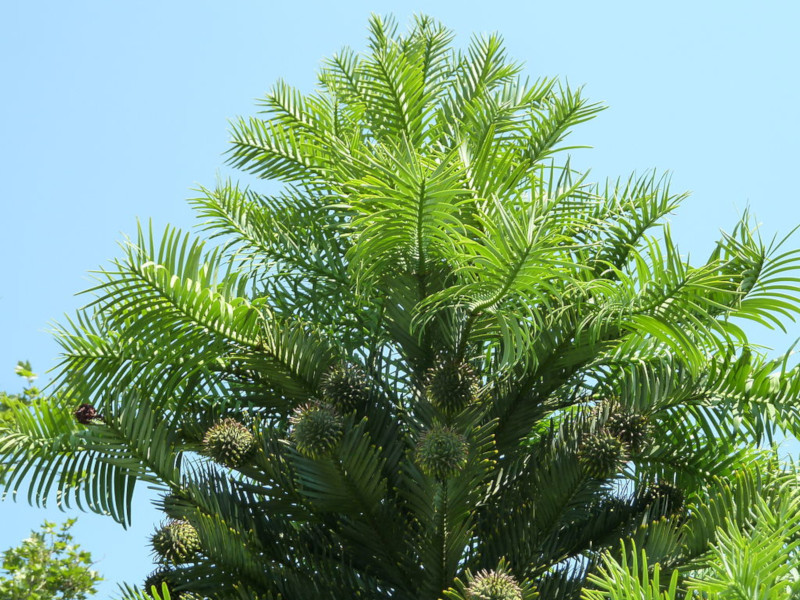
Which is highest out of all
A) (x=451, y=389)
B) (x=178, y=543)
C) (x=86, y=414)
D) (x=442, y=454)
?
(x=86, y=414)

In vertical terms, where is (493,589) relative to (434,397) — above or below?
below

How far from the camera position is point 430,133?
17.7 feet

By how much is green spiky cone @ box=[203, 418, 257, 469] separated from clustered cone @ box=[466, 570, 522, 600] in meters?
1.17

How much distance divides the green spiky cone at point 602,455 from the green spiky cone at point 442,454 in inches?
19.4

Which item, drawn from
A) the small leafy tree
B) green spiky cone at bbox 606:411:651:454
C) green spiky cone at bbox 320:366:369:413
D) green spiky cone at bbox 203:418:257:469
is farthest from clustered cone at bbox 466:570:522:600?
green spiky cone at bbox 203:418:257:469

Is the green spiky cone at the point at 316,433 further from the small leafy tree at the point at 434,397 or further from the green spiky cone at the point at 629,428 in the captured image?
the green spiky cone at the point at 629,428

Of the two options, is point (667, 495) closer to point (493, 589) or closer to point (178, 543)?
point (493, 589)

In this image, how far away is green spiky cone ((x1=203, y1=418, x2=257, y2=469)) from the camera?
156 inches

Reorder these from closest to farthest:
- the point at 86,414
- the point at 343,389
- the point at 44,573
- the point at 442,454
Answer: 1. the point at 442,454
2. the point at 86,414
3. the point at 343,389
4. the point at 44,573

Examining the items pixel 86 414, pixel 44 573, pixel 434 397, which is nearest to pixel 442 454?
pixel 434 397

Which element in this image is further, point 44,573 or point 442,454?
point 44,573

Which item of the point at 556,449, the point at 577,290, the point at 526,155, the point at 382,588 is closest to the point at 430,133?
the point at 526,155

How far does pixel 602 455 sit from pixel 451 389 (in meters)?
0.60

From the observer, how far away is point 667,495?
4.24 metres
